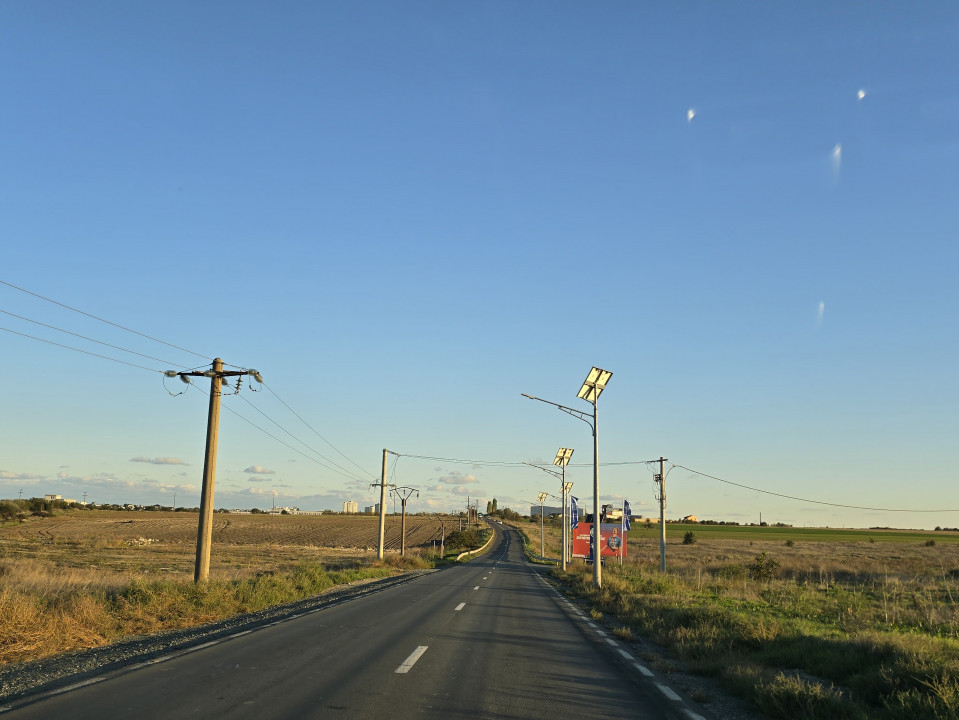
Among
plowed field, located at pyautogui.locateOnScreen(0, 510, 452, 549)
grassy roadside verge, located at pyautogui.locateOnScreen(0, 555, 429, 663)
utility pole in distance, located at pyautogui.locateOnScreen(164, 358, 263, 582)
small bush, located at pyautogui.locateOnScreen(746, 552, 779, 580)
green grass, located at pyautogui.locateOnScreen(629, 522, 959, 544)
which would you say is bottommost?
plowed field, located at pyautogui.locateOnScreen(0, 510, 452, 549)

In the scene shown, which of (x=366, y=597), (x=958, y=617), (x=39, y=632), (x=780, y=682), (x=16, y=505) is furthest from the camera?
(x=16, y=505)

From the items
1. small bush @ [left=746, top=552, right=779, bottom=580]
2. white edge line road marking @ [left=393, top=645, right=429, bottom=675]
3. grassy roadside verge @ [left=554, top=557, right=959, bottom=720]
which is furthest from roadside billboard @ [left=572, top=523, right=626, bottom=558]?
white edge line road marking @ [left=393, top=645, right=429, bottom=675]

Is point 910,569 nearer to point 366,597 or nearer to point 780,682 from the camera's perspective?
point 366,597

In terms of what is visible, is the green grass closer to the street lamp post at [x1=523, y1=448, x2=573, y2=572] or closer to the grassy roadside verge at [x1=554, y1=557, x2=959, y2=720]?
the street lamp post at [x1=523, y1=448, x2=573, y2=572]

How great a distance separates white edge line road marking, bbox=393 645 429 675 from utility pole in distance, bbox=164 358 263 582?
448 inches

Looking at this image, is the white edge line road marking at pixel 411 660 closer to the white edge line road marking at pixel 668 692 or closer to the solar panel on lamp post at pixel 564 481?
the white edge line road marking at pixel 668 692

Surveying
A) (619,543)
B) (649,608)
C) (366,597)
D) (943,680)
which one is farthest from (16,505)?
(943,680)

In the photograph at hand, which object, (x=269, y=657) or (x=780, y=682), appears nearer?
(x=780, y=682)

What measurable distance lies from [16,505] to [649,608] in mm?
170292

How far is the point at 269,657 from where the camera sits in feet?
36.6

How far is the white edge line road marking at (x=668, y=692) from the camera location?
9.02m

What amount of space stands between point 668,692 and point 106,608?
12476mm

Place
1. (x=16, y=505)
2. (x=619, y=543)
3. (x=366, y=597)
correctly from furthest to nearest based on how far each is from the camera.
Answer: (x=16, y=505) → (x=619, y=543) → (x=366, y=597)

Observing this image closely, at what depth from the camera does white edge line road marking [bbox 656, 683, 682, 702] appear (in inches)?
355
